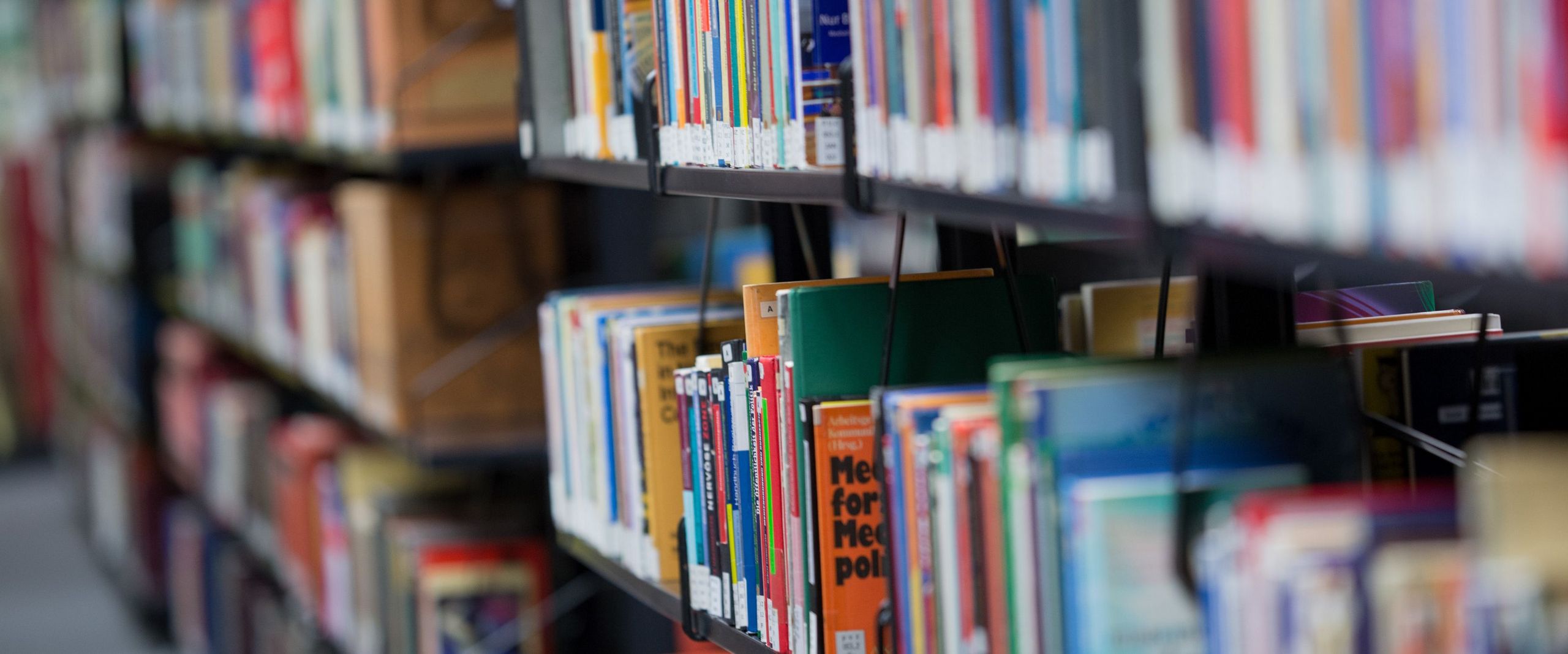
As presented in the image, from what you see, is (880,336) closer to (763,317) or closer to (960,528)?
(763,317)

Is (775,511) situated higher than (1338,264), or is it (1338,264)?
(1338,264)

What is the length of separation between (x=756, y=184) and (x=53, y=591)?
16.8 ft

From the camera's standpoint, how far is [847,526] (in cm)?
130

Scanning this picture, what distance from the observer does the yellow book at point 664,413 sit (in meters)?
1.70

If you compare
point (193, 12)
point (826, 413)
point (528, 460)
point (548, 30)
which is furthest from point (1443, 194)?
point (193, 12)

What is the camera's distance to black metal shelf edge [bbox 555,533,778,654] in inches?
59.6

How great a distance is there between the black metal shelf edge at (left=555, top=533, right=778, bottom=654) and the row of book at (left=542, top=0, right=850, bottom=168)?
16.4 inches

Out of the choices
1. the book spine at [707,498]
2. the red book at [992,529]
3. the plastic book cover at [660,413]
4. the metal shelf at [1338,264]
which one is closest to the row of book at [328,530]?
the plastic book cover at [660,413]

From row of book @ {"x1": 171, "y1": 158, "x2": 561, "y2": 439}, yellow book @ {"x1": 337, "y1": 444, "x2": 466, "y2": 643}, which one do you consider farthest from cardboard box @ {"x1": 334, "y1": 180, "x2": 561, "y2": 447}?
yellow book @ {"x1": 337, "y1": 444, "x2": 466, "y2": 643}

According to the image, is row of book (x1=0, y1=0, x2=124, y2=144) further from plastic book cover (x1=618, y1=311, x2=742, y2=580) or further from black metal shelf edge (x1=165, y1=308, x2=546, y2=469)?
plastic book cover (x1=618, y1=311, x2=742, y2=580)

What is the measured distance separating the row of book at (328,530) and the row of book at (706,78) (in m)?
0.82

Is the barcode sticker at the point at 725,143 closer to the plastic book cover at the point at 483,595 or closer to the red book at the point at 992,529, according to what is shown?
the red book at the point at 992,529

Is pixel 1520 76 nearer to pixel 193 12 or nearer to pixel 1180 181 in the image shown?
pixel 1180 181

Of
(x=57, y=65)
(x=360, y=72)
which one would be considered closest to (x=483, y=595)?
(x=360, y=72)
